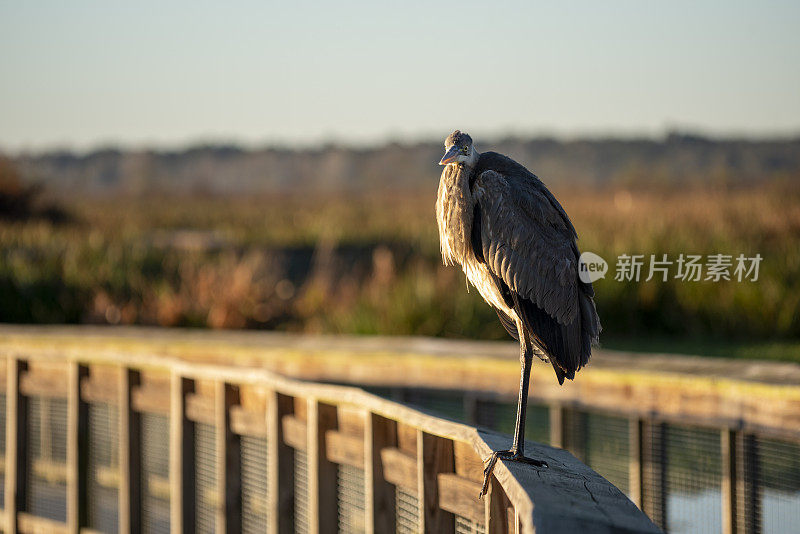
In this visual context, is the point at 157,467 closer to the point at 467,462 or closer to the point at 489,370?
the point at 489,370

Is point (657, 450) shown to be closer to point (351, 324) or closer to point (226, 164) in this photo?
point (351, 324)

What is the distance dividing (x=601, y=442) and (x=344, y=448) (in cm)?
244

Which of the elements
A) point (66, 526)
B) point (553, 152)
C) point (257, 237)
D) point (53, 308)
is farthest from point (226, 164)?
point (66, 526)

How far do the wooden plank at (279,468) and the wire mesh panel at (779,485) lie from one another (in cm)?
245

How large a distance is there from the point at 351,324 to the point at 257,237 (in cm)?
922

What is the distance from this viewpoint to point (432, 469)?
3811 millimetres

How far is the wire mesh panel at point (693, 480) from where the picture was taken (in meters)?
5.40

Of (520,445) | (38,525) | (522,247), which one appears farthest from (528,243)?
(38,525)

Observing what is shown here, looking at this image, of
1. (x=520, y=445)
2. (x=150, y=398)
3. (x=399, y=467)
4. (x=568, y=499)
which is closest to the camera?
(x=568, y=499)

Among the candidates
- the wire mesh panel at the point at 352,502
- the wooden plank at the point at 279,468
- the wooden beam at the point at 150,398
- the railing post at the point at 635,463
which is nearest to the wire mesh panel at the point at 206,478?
the wooden beam at the point at 150,398

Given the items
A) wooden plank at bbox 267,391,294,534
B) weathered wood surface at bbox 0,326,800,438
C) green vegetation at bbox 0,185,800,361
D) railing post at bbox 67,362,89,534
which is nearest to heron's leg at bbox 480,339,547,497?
wooden plank at bbox 267,391,294,534

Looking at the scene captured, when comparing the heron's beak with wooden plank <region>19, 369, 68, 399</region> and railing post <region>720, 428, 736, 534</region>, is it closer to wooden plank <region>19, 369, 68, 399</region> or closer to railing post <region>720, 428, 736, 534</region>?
railing post <region>720, 428, 736, 534</region>

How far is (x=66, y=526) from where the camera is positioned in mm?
6680

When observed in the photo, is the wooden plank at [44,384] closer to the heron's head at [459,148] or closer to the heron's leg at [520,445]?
the heron's leg at [520,445]
